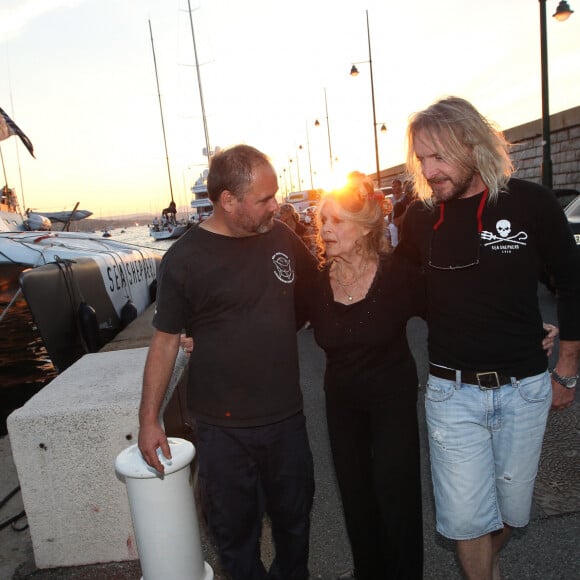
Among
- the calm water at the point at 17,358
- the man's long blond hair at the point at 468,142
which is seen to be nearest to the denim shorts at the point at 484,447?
the man's long blond hair at the point at 468,142

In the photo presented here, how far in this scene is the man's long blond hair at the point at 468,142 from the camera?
2357mm

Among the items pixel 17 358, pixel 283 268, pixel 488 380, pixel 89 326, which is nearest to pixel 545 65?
pixel 89 326

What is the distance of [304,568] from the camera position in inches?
110

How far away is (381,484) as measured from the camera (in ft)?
8.42

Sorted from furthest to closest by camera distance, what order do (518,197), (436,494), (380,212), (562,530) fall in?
(562,530)
(380,212)
(436,494)
(518,197)

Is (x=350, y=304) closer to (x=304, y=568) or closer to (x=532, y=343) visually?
(x=532, y=343)

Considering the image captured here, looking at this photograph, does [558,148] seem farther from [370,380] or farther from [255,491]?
[255,491]

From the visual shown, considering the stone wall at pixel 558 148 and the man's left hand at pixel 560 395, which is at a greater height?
the stone wall at pixel 558 148

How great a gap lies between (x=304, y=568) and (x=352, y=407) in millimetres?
878

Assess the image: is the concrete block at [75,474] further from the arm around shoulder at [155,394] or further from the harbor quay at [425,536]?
the arm around shoulder at [155,394]

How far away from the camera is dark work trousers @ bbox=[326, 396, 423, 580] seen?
8.40ft

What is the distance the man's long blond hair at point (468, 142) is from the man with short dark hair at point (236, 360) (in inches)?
31.1

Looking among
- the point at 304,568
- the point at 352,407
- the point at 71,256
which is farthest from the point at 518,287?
the point at 71,256

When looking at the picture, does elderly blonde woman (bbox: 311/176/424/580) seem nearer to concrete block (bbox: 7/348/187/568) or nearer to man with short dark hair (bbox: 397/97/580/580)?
man with short dark hair (bbox: 397/97/580/580)
